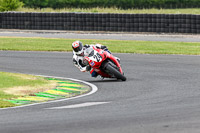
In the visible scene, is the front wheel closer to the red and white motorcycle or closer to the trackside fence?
the red and white motorcycle

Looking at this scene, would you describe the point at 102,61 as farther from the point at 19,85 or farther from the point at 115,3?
the point at 115,3

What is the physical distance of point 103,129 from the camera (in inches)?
323

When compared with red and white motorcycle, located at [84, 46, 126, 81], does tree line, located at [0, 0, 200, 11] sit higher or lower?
lower

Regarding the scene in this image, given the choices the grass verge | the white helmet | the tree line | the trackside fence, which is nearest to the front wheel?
the white helmet

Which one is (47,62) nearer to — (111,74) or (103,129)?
(111,74)

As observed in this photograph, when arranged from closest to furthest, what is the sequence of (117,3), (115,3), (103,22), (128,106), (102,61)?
(128,106)
(102,61)
(103,22)
(117,3)
(115,3)

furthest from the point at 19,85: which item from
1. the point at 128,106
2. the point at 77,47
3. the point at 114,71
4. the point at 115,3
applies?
the point at 115,3

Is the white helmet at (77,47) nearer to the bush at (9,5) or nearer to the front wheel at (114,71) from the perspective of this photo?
the front wheel at (114,71)

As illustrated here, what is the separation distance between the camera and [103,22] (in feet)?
113

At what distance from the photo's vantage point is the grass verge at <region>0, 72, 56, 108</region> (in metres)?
12.6

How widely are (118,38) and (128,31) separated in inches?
79.1

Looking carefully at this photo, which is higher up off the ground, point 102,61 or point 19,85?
point 102,61

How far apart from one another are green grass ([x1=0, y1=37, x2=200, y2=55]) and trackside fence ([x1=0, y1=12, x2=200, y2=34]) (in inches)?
143

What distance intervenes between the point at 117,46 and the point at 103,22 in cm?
743
